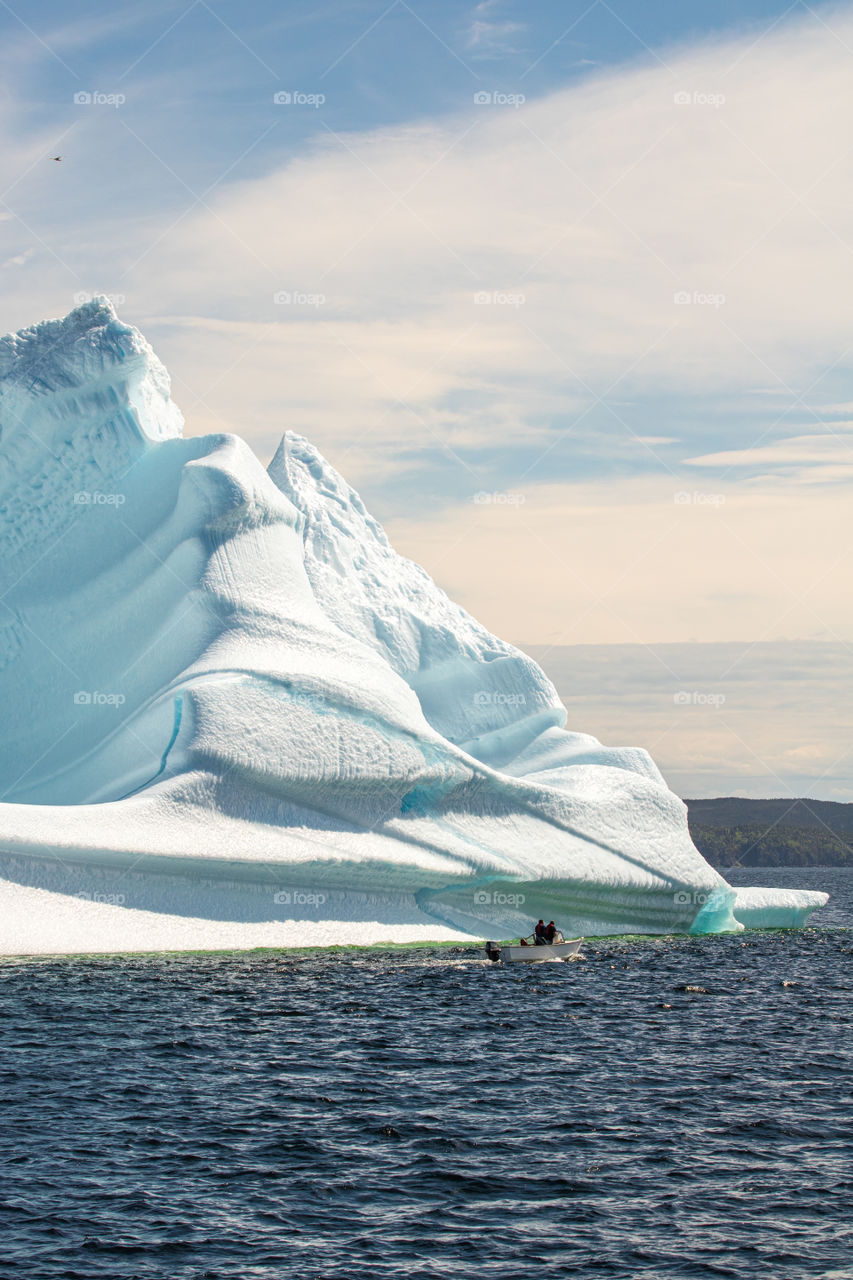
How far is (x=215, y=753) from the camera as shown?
30.6 meters

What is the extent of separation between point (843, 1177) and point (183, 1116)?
7.15 meters

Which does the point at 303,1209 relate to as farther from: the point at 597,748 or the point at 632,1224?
the point at 597,748

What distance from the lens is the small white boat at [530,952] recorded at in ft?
102

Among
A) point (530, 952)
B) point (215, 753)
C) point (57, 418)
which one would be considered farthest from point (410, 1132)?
point (57, 418)

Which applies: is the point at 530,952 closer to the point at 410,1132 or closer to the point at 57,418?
the point at 410,1132

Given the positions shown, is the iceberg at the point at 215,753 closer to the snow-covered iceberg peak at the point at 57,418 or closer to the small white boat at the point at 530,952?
the snow-covered iceberg peak at the point at 57,418

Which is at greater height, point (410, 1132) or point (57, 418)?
point (57, 418)

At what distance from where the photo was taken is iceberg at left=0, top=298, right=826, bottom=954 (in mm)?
28672

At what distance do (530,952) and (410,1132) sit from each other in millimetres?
17675

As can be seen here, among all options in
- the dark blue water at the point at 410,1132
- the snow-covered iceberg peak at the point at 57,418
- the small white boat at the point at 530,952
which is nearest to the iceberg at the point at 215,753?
the snow-covered iceberg peak at the point at 57,418

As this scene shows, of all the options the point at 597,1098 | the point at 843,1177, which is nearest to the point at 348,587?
the point at 597,1098

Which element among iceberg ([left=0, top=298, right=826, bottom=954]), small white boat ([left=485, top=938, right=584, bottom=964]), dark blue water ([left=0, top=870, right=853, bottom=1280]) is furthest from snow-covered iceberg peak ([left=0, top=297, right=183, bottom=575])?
small white boat ([left=485, top=938, right=584, bottom=964])

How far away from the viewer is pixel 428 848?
3334 cm

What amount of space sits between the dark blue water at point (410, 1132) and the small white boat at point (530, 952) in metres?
4.94
